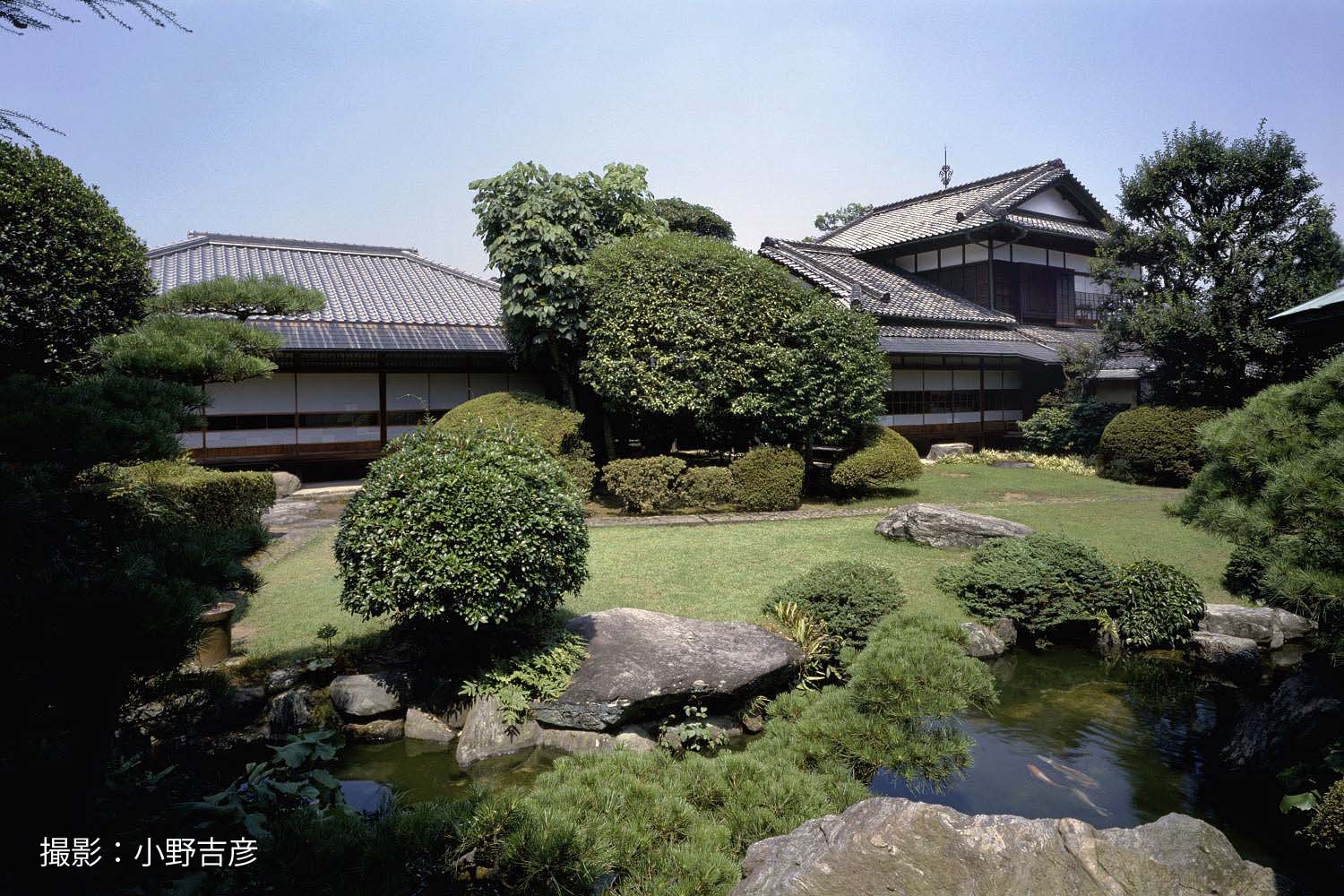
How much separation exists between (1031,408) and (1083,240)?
244 inches

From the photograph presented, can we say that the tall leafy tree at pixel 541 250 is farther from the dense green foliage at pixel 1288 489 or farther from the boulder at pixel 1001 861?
the boulder at pixel 1001 861

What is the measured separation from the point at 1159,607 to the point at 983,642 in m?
2.08

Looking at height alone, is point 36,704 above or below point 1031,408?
below

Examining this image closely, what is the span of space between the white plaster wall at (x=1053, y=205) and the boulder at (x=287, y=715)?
24994mm

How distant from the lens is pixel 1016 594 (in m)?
7.98

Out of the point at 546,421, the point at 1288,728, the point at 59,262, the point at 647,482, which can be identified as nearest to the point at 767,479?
the point at 647,482

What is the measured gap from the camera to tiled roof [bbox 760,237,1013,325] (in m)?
20.0

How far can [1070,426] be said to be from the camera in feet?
62.6

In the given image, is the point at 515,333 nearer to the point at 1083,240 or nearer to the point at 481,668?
the point at 481,668

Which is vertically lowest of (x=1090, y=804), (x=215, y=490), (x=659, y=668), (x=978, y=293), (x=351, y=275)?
(x=1090, y=804)

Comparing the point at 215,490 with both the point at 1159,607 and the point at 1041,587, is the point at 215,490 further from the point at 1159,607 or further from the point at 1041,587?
the point at 1159,607

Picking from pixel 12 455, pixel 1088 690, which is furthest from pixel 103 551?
pixel 1088 690

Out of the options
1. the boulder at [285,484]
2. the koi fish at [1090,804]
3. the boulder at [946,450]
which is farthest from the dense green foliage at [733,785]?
the boulder at [946,450]

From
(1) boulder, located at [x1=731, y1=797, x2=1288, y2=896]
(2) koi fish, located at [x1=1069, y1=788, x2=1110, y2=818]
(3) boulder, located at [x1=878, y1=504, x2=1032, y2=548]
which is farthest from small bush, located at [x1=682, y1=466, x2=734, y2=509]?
(1) boulder, located at [x1=731, y1=797, x2=1288, y2=896]
